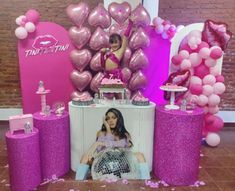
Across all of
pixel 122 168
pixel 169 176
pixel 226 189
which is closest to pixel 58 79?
pixel 122 168

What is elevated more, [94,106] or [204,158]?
[94,106]

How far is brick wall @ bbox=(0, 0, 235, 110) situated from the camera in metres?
4.37

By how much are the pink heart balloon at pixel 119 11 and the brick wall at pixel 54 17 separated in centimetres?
78

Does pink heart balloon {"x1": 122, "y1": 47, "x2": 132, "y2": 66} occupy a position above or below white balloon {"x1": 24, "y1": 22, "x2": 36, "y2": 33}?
below

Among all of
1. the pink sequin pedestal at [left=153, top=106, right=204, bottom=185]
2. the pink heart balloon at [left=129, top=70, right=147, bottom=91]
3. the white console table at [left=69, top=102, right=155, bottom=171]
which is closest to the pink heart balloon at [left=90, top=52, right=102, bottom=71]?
the pink heart balloon at [left=129, top=70, right=147, bottom=91]

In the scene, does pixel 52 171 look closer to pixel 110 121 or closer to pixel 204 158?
pixel 110 121

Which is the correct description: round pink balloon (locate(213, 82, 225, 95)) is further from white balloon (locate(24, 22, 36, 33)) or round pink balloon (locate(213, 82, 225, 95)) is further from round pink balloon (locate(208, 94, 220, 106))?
white balloon (locate(24, 22, 36, 33))

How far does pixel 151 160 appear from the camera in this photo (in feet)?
9.48

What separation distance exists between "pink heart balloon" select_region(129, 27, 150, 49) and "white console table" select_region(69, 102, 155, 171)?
1.25 m

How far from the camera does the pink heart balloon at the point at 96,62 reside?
3.75m

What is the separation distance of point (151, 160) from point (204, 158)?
88cm

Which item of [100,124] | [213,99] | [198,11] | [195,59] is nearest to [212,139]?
[213,99]

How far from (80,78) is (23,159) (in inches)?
67.0

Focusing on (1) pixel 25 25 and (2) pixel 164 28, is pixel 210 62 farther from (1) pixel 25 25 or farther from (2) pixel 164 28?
(1) pixel 25 25
